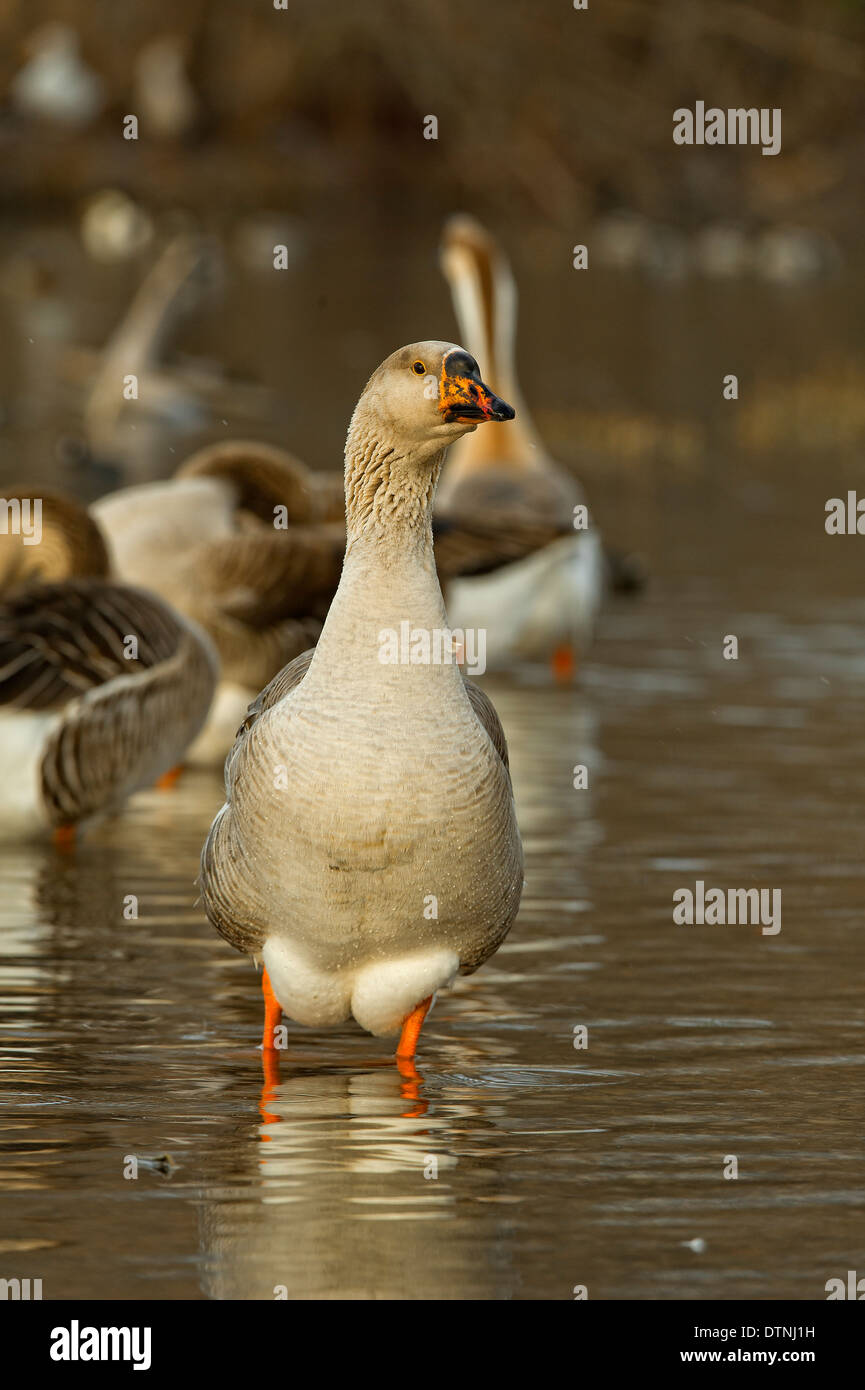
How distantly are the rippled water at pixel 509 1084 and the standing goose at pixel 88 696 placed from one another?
0.98 feet

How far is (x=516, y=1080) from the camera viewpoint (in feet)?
23.0

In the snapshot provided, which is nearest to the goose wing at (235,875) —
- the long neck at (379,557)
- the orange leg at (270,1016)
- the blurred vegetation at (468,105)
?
the orange leg at (270,1016)

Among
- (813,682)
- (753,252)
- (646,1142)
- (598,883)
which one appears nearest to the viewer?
(646,1142)

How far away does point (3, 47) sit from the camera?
63688 millimetres

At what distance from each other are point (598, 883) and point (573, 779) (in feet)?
6.02

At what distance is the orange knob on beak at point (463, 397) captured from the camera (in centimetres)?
659

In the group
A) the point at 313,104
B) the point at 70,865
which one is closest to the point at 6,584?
the point at 70,865

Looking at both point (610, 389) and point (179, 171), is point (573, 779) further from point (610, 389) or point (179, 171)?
point (179, 171)

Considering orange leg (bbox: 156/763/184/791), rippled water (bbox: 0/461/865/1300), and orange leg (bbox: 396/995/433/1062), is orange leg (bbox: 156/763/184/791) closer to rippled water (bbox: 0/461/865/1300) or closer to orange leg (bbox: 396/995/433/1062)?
rippled water (bbox: 0/461/865/1300)

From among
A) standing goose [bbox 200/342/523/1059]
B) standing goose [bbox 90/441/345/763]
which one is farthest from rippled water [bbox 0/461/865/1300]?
standing goose [bbox 90/441/345/763]

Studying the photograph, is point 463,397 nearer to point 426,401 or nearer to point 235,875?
point 426,401

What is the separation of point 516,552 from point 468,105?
36025 millimetres

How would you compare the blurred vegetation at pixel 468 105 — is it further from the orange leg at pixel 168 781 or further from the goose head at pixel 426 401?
the goose head at pixel 426 401

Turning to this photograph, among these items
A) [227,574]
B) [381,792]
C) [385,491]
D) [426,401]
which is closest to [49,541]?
[227,574]
